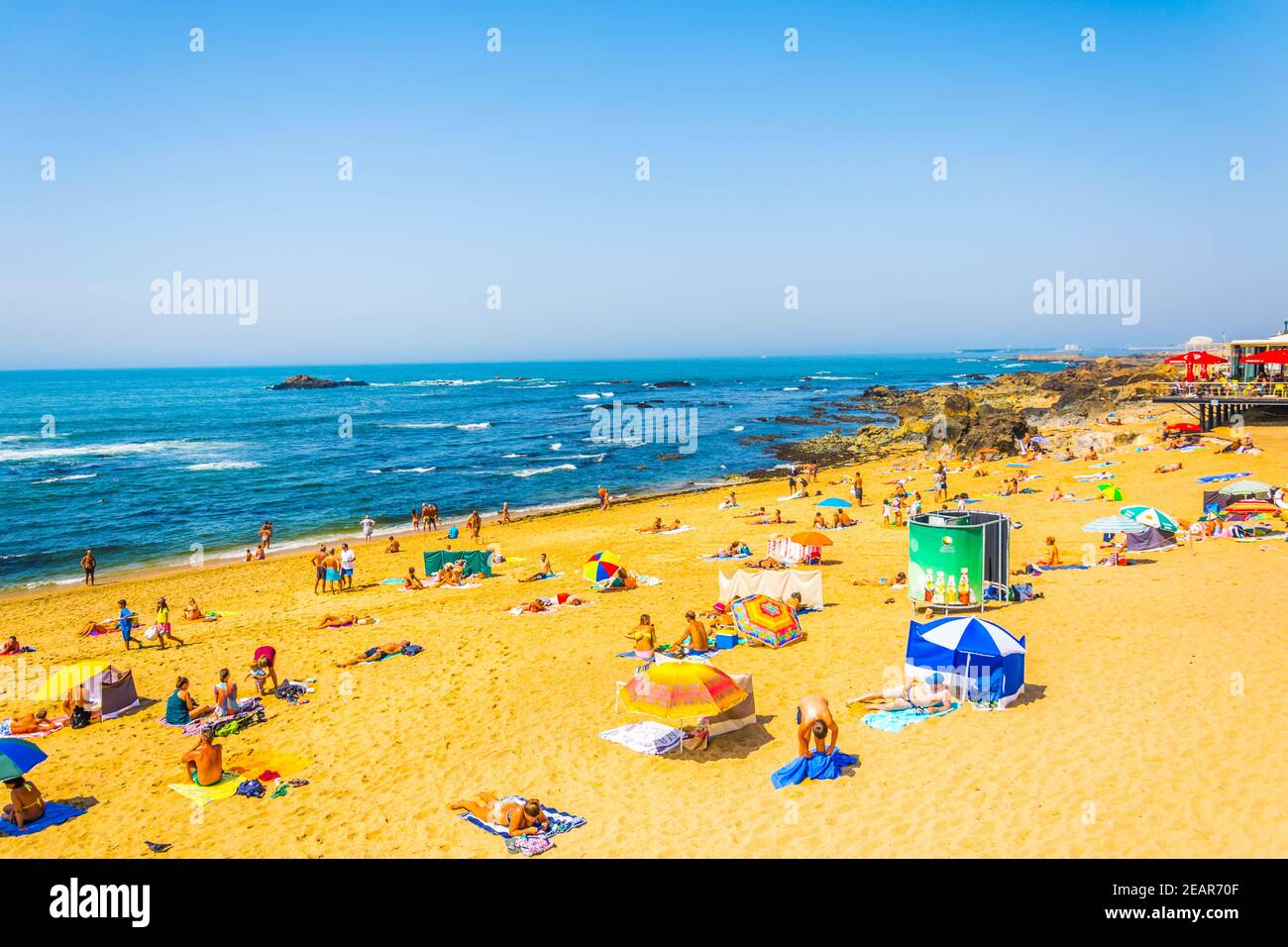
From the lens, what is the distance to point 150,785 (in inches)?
413

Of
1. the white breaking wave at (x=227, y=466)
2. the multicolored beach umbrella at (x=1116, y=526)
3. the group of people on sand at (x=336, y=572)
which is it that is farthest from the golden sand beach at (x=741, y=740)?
the white breaking wave at (x=227, y=466)

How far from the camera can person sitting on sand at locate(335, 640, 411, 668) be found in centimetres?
1484

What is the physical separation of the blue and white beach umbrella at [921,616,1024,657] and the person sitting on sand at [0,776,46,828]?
11612 millimetres

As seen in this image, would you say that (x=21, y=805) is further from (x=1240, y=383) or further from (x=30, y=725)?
(x=1240, y=383)

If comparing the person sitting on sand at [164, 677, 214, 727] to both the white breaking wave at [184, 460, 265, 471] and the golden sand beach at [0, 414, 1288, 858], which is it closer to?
the golden sand beach at [0, 414, 1288, 858]

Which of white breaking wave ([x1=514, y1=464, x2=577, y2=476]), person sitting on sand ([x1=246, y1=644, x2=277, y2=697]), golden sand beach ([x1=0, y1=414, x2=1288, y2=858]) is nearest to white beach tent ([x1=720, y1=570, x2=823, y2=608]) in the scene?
golden sand beach ([x1=0, y1=414, x2=1288, y2=858])

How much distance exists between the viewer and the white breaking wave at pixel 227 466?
50.6 metres

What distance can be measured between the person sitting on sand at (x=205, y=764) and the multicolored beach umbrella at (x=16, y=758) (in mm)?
1607

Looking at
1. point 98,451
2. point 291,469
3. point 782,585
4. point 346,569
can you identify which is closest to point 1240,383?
point 782,585

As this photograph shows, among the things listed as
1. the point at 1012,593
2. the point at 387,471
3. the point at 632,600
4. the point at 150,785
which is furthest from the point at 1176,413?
the point at 150,785

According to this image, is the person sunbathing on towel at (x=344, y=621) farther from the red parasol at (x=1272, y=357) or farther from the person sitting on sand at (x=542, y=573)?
the red parasol at (x=1272, y=357)

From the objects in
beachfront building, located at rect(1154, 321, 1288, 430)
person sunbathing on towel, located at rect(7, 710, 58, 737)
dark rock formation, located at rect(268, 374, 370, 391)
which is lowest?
person sunbathing on towel, located at rect(7, 710, 58, 737)

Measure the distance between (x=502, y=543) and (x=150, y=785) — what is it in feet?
58.0
